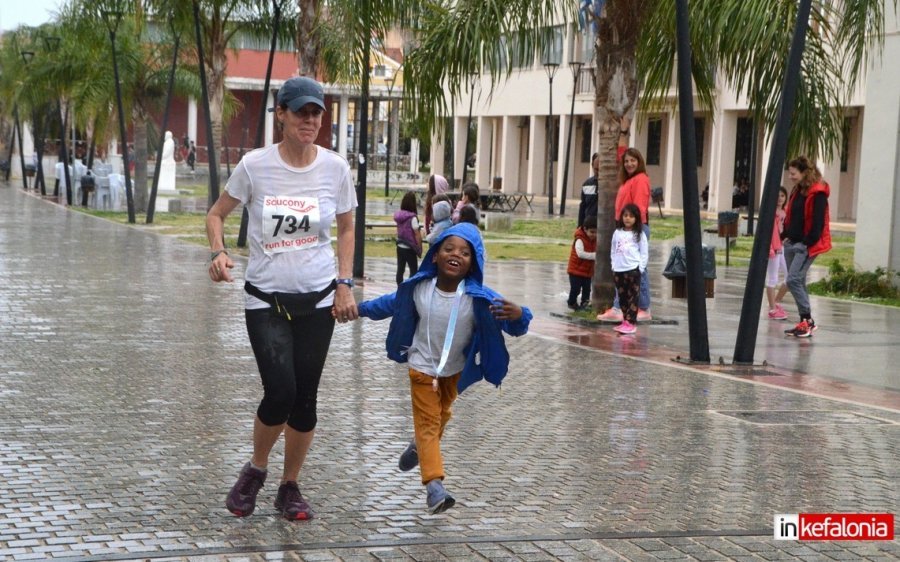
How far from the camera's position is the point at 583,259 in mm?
15516

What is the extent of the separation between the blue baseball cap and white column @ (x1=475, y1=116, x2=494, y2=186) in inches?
2539

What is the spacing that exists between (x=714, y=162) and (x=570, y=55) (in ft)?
37.8

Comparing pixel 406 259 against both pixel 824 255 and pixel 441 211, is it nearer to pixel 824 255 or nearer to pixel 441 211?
pixel 441 211

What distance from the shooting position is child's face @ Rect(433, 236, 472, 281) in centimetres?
609

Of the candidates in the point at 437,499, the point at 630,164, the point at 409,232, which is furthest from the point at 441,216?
the point at 437,499

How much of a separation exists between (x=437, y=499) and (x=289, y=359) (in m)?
0.89

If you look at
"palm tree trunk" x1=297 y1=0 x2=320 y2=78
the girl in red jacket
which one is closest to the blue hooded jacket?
the girl in red jacket

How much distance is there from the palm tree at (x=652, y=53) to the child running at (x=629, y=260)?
1.16 m

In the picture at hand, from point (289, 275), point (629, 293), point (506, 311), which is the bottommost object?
point (629, 293)

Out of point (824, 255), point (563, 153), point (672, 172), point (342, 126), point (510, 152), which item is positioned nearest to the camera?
point (824, 255)

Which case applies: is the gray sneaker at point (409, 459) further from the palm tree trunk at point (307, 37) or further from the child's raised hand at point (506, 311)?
the palm tree trunk at point (307, 37)

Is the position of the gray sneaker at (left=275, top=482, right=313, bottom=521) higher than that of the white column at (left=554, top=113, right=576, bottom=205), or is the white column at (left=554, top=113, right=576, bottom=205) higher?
the white column at (left=554, top=113, right=576, bottom=205)

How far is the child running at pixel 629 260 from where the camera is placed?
1374 cm

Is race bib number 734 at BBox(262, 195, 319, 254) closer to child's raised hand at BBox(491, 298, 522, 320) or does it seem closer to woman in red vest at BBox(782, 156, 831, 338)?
child's raised hand at BBox(491, 298, 522, 320)
